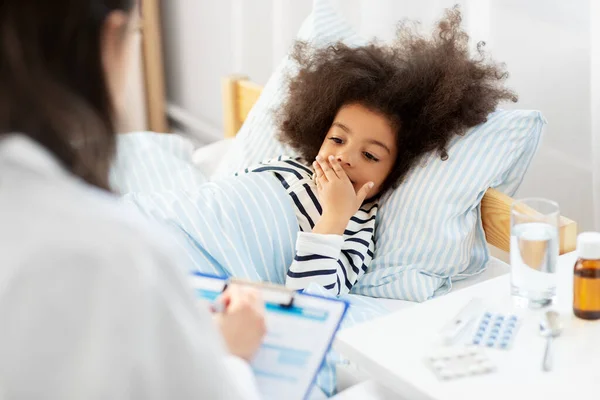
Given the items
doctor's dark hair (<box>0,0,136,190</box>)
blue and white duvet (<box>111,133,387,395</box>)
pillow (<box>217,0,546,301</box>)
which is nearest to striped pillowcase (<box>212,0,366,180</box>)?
blue and white duvet (<box>111,133,387,395</box>)

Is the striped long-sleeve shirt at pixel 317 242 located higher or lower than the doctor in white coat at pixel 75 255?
lower

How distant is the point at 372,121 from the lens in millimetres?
1446

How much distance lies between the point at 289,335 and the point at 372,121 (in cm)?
62

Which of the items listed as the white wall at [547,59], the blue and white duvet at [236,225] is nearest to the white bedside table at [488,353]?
the blue and white duvet at [236,225]

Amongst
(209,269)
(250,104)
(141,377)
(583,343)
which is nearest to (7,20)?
(141,377)

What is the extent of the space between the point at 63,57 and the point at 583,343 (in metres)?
0.68

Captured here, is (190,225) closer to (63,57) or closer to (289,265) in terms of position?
(289,265)

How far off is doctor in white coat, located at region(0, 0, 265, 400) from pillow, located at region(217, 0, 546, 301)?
0.79m

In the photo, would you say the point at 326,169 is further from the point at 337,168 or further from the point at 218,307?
the point at 218,307

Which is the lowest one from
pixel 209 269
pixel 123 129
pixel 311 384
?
pixel 209 269

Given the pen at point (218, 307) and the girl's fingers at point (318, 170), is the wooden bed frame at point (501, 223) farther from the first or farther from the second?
the pen at point (218, 307)

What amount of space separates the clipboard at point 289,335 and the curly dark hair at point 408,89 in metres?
0.55

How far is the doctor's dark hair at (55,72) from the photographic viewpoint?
577mm

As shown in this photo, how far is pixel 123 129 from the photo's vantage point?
0.69m
